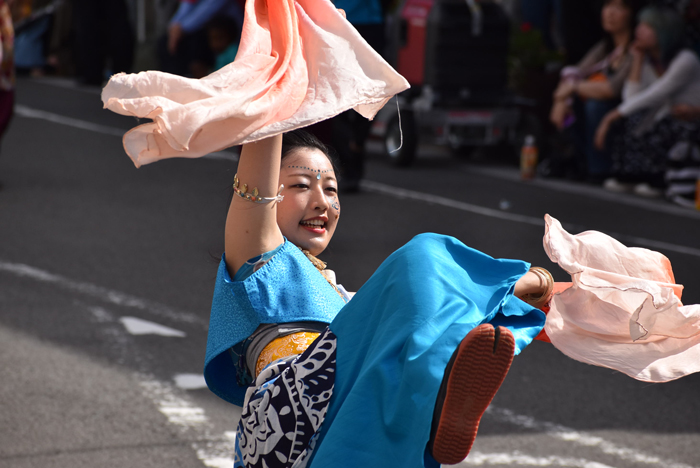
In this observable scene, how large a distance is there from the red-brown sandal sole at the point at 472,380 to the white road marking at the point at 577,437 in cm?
179

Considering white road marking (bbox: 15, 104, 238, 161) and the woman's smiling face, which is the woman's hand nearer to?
white road marking (bbox: 15, 104, 238, 161)

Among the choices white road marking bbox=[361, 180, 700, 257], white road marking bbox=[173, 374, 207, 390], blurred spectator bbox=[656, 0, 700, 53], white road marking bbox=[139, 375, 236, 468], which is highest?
blurred spectator bbox=[656, 0, 700, 53]

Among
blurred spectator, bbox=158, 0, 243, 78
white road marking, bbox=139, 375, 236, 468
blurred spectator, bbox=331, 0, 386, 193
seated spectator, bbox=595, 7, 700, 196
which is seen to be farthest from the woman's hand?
white road marking, bbox=139, 375, 236, 468

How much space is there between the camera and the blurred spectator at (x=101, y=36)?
13.8 metres

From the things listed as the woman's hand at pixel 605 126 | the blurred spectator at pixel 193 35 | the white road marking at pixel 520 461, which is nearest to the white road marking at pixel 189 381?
the white road marking at pixel 520 461

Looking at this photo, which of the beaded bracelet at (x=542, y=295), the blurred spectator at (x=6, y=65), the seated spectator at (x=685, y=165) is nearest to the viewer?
the beaded bracelet at (x=542, y=295)

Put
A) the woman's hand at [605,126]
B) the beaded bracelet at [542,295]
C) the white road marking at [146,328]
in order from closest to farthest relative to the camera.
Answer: the beaded bracelet at [542,295] → the white road marking at [146,328] → the woman's hand at [605,126]

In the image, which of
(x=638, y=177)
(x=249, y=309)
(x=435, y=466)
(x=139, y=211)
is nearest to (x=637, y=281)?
(x=435, y=466)

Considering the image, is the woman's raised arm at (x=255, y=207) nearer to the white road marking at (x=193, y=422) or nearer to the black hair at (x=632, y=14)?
the white road marking at (x=193, y=422)

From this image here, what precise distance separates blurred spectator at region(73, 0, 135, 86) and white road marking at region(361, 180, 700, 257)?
686 cm

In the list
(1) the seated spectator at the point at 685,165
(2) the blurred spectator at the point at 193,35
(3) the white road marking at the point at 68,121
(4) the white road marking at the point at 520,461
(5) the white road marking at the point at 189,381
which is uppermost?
(2) the blurred spectator at the point at 193,35

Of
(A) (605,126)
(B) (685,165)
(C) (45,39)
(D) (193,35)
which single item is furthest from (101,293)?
(C) (45,39)

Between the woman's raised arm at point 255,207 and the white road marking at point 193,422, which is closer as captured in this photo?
the woman's raised arm at point 255,207

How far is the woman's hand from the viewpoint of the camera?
8172 mm
